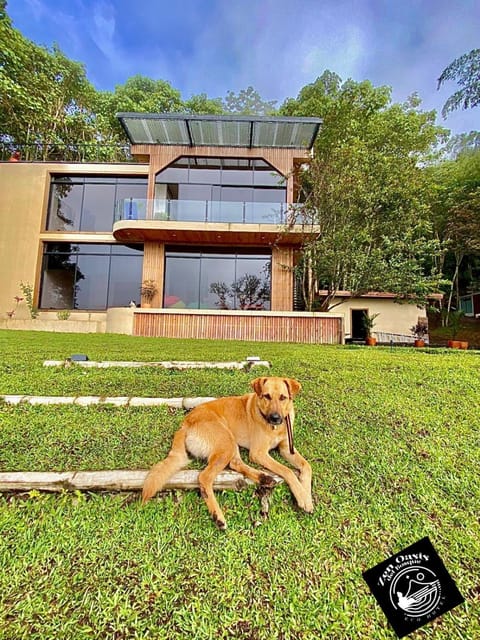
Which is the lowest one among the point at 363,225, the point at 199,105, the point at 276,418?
the point at 276,418

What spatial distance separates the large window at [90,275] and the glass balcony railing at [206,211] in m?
1.97

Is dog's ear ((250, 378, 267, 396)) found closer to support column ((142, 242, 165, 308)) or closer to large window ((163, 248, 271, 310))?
large window ((163, 248, 271, 310))

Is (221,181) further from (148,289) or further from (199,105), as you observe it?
(199,105)

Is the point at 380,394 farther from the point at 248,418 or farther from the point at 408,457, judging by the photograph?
the point at 248,418

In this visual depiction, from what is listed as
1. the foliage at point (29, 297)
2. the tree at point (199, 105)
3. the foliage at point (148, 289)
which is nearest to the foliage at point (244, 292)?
the foliage at point (148, 289)

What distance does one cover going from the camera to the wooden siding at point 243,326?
Result: 39.7 feet

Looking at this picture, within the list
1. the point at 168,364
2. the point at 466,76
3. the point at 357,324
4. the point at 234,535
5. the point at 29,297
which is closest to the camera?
the point at 234,535

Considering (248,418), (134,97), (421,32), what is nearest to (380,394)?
(248,418)

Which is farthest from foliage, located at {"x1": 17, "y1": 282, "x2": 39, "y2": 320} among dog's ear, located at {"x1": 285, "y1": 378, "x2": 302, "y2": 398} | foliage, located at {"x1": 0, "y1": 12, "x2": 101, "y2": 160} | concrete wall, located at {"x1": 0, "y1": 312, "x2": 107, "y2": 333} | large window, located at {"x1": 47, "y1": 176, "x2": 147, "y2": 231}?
dog's ear, located at {"x1": 285, "y1": 378, "x2": 302, "y2": 398}

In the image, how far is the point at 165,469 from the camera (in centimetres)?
217

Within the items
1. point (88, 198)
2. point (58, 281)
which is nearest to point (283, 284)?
point (88, 198)

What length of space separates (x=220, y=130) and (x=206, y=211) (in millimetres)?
3597

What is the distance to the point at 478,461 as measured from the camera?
2670 millimetres

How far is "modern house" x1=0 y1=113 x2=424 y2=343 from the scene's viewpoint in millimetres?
13383
